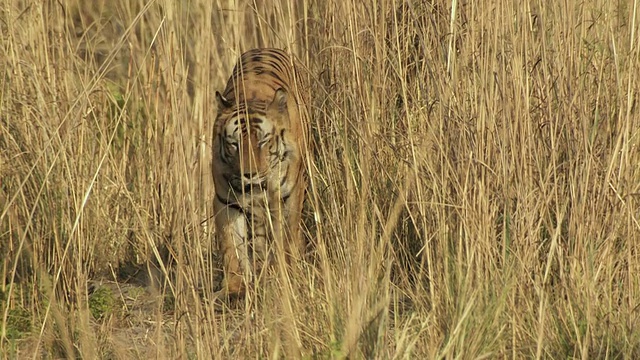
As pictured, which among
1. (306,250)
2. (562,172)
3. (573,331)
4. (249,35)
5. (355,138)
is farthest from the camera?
(249,35)

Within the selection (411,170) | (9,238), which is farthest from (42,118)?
(411,170)

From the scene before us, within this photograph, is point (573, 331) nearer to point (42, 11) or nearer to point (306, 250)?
point (306, 250)

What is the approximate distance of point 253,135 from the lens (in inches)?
166

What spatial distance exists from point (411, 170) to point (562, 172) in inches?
19.2

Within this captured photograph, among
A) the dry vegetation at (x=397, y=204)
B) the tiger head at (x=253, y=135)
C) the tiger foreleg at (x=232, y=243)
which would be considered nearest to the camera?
the dry vegetation at (x=397, y=204)

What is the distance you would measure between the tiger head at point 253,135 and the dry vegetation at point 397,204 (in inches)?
6.3

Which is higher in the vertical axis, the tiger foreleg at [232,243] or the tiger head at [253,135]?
the tiger head at [253,135]

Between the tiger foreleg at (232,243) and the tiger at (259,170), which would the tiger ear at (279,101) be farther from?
the tiger foreleg at (232,243)

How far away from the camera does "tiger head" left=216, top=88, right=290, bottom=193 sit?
13.7ft

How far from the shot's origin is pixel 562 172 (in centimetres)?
350

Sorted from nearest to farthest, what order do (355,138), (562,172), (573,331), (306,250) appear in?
(573,331)
(562,172)
(355,138)
(306,250)

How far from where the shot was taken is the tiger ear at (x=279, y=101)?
425 centimetres

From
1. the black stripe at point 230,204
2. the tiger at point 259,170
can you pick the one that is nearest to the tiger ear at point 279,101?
the tiger at point 259,170

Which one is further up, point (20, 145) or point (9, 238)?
point (20, 145)
